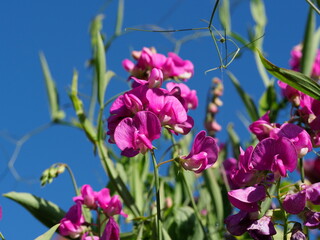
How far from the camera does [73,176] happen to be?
1354 mm

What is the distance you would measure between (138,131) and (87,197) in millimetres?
259

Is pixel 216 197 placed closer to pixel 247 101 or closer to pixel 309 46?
pixel 247 101

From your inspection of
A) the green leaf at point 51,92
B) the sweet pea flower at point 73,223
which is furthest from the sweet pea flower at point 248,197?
the green leaf at point 51,92

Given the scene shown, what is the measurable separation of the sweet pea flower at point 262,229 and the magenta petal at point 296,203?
A: 4cm

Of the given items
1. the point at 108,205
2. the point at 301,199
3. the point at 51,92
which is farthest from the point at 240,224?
the point at 51,92

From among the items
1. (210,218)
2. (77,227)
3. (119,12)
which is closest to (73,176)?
(77,227)

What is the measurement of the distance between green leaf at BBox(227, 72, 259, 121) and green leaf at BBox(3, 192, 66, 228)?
0.60 meters

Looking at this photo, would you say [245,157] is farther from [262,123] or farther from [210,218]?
[210,218]

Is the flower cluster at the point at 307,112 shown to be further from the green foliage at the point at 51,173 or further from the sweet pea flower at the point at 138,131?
the green foliage at the point at 51,173

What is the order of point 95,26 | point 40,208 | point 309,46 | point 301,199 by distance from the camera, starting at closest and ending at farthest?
point 301,199 < point 40,208 < point 309,46 < point 95,26

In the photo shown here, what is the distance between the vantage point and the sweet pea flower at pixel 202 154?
0.99 meters

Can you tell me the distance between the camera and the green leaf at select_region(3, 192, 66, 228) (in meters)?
1.27

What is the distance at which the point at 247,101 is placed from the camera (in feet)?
5.54

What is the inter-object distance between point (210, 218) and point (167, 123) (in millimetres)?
632
